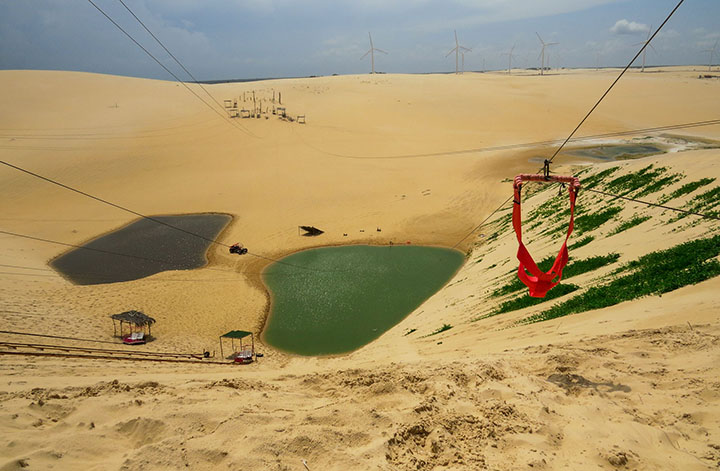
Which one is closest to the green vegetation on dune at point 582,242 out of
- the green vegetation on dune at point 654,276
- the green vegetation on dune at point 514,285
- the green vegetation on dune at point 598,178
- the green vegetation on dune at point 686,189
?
the green vegetation on dune at point 514,285

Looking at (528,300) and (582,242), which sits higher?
(582,242)

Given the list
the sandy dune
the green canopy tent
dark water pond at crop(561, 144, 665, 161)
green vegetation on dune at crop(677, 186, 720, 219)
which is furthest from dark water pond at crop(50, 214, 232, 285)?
dark water pond at crop(561, 144, 665, 161)

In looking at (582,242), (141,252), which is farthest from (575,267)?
(141,252)

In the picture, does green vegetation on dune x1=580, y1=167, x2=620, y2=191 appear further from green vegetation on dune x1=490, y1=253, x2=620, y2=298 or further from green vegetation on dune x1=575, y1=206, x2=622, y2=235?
green vegetation on dune x1=490, y1=253, x2=620, y2=298

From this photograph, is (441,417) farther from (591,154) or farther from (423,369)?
(591,154)

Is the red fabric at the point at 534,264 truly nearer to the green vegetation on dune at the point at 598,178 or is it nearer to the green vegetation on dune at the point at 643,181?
the green vegetation on dune at the point at 643,181

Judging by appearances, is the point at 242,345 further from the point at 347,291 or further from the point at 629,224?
the point at 629,224
